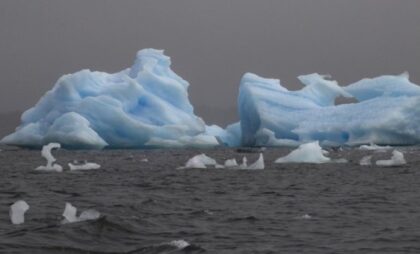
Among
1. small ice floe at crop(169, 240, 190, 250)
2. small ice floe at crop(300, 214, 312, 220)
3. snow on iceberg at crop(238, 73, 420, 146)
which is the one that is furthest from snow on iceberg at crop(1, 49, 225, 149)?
small ice floe at crop(169, 240, 190, 250)

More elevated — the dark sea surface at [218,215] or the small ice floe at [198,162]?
the small ice floe at [198,162]

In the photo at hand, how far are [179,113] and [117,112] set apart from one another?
5.42 meters

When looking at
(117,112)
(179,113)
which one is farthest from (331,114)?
(117,112)

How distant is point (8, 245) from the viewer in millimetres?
8195

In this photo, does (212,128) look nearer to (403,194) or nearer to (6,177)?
(6,177)

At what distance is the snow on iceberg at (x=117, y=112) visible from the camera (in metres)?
41.7

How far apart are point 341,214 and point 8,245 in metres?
5.65

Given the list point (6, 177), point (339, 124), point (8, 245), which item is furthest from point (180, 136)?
point (8, 245)

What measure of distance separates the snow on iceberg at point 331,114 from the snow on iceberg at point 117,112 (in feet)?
13.5

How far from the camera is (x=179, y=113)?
4544 centimetres

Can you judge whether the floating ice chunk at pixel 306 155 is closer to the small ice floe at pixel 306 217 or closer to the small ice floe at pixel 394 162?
the small ice floe at pixel 394 162

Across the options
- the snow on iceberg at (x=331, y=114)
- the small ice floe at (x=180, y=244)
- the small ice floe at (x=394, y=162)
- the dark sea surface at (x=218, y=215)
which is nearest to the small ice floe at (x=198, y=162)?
the small ice floe at (x=394, y=162)

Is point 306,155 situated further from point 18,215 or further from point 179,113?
point 18,215

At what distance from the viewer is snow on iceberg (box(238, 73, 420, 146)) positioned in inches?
1715
